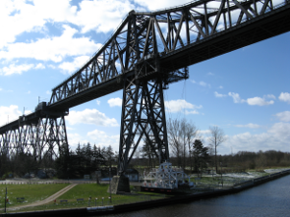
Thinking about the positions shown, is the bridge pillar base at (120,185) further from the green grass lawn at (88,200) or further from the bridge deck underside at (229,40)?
the bridge deck underside at (229,40)

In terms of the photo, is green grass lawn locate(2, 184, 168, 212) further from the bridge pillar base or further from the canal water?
the canal water

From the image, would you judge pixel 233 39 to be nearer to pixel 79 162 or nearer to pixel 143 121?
pixel 143 121

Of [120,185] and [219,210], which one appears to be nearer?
[219,210]

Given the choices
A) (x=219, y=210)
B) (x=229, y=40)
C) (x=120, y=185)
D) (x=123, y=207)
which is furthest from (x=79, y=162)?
(x=229, y=40)

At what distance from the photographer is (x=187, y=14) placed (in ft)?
92.2

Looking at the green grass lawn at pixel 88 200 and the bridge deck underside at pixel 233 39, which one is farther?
the green grass lawn at pixel 88 200

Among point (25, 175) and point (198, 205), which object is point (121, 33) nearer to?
point (198, 205)

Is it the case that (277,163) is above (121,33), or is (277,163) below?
below

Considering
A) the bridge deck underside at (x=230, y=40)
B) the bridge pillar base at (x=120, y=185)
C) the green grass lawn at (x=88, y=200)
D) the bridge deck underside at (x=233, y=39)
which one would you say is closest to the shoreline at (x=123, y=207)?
the green grass lawn at (x=88, y=200)

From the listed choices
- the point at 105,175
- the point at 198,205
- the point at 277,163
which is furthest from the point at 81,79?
the point at 277,163

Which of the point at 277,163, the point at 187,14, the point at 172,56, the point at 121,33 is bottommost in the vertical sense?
the point at 277,163

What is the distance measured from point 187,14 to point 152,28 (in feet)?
21.1

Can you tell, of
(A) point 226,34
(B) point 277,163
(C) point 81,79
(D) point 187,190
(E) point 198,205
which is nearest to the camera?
(A) point 226,34

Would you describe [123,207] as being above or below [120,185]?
below
